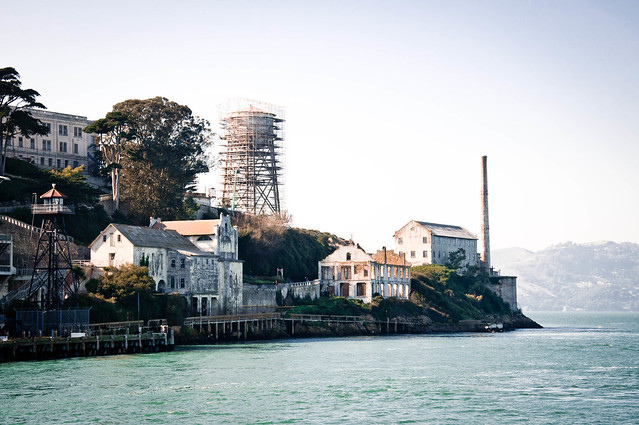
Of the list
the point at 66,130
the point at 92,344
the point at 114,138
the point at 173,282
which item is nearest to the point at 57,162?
the point at 66,130

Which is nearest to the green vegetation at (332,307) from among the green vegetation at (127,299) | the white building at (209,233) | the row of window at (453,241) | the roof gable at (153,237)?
the white building at (209,233)

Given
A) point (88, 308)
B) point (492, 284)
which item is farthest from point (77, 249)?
point (492, 284)

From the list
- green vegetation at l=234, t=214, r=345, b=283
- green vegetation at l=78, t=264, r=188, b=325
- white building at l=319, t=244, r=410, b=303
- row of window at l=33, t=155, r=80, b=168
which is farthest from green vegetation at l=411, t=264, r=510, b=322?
green vegetation at l=78, t=264, r=188, b=325

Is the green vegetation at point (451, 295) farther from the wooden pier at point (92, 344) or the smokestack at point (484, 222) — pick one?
the wooden pier at point (92, 344)

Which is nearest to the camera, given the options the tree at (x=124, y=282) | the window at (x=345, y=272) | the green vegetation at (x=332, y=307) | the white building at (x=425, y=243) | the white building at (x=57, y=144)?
the tree at (x=124, y=282)

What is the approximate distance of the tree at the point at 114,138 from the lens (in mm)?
108812

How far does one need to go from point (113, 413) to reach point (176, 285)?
48354mm

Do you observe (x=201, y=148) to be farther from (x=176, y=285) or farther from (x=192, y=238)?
(x=176, y=285)

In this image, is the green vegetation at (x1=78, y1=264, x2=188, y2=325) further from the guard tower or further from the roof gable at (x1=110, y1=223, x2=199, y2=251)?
the roof gable at (x1=110, y1=223, x2=199, y2=251)

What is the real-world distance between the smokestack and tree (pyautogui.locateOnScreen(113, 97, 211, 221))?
6015cm

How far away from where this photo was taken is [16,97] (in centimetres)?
9912

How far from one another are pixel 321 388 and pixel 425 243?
9813 cm

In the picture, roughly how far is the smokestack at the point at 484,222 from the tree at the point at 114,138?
238ft

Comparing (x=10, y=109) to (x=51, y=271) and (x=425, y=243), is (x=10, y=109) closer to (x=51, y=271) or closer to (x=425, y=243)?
(x=51, y=271)
